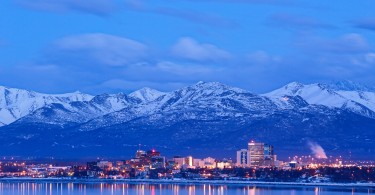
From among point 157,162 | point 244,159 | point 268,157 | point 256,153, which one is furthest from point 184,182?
point 244,159

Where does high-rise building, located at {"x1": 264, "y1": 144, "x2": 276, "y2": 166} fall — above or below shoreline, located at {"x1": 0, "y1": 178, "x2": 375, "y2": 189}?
above

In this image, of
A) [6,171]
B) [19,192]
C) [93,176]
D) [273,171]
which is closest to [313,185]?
[273,171]

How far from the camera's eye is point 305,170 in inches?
5389

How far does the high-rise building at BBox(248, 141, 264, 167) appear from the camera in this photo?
15951 centimetres

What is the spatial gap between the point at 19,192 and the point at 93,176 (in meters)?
46.3

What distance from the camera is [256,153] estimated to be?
160750mm

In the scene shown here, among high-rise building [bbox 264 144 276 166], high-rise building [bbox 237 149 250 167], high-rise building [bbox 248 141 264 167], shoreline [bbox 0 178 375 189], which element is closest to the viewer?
shoreline [bbox 0 178 375 189]

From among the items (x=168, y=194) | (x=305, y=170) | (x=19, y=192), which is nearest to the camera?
(x=168, y=194)

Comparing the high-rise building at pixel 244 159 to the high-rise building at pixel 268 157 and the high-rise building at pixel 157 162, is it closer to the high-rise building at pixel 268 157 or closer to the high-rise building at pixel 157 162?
the high-rise building at pixel 268 157

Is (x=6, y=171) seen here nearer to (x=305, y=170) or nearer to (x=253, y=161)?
(x=253, y=161)

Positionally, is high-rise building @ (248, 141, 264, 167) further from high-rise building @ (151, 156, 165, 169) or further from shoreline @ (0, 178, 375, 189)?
shoreline @ (0, 178, 375, 189)

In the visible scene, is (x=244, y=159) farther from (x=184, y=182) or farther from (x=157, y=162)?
(x=184, y=182)

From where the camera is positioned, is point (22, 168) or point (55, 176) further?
point (22, 168)

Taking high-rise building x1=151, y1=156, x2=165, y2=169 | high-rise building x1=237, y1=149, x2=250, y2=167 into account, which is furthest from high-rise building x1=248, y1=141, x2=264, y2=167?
high-rise building x1=151, y1=156, x2=165, y2=169
